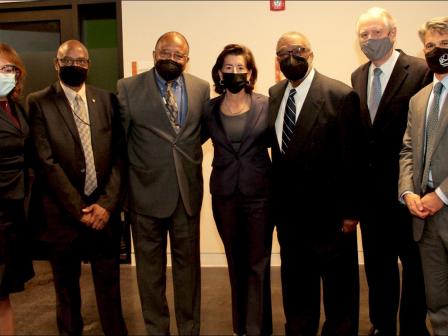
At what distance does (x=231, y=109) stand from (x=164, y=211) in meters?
0.68

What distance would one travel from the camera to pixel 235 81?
8.23ft

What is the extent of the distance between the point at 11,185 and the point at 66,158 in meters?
0.30

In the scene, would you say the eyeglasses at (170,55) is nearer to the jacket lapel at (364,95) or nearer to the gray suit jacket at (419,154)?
the jacket lapel at (364,95)

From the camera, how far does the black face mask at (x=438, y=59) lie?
216 cm

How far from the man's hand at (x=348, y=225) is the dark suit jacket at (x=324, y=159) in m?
0.02

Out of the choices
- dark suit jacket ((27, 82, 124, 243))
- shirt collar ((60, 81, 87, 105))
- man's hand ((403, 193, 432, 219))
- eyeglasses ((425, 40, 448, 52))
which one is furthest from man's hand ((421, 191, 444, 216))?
shirt collar ((60, 81, 87, 105))

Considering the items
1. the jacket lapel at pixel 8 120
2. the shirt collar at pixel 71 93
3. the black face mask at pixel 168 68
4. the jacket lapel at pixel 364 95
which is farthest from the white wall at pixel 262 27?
the jacket lapel at pixel 8 120

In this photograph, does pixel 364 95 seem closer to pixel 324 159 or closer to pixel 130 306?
pixel 324 159

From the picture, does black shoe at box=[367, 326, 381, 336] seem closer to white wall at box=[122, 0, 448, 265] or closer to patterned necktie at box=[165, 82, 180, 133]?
patterned necktie at box=[165, 82, 180, 133]

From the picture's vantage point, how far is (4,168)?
2.36 meters

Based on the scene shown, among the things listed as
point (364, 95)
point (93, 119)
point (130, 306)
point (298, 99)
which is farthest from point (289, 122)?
point (130, 306)

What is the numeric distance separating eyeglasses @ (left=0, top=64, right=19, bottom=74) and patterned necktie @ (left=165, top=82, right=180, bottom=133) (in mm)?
822

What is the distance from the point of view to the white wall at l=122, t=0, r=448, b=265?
13.0ft

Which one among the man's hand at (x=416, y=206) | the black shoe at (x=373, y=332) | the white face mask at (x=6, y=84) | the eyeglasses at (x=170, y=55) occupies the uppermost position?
the eyeglasses at (x=170, y=55)
